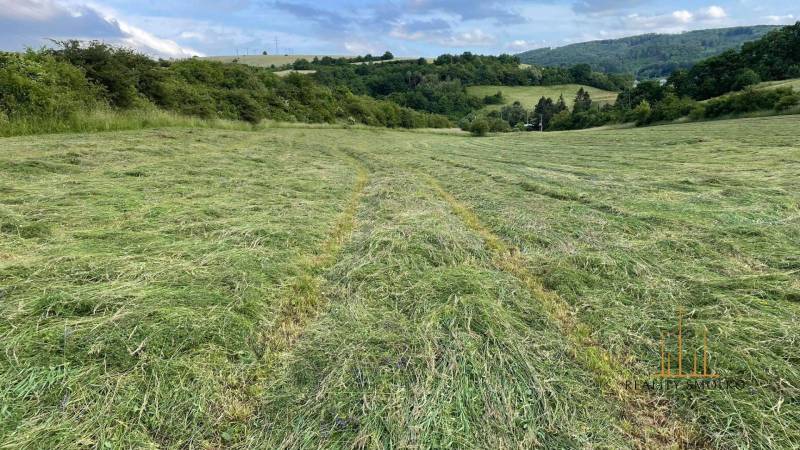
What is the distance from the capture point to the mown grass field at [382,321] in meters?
2.12

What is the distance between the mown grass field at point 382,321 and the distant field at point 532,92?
98944mm

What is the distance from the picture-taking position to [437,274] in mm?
3926

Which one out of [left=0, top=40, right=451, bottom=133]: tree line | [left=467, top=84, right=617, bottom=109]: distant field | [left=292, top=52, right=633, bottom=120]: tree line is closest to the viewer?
[left=0, top=40, right=451, bottom=133]: tree line

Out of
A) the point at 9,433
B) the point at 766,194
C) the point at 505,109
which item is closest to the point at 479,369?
the point at 9,433

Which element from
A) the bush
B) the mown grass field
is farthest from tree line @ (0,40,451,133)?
the mown grass field

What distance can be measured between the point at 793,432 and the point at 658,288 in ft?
5.70

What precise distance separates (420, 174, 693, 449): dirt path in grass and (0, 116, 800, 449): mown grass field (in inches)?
0.6

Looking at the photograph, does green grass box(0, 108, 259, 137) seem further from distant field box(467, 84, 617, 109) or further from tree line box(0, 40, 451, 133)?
distant field box(467, 84, 617, 109)

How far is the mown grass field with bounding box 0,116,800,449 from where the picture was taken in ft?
6.96

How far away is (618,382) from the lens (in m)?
2.53

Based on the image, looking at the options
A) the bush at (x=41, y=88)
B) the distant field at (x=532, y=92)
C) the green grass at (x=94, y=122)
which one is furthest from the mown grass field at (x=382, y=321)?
the distant field at (x=532, y=92)

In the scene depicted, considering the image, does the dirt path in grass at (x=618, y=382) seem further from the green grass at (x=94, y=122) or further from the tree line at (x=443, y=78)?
the tree line at (x=443, y=78)

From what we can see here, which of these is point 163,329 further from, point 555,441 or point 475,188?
point 475,188

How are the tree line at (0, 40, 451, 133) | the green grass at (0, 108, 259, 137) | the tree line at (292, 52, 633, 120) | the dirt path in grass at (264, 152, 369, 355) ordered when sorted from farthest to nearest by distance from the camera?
the tree line at (292, 52, 633, 120) → the tree line at (0, 40, 451, 133) → the green grass at (0, 108, 259, 137) → the dirt path in grass at (264, 152, 369, 355)
